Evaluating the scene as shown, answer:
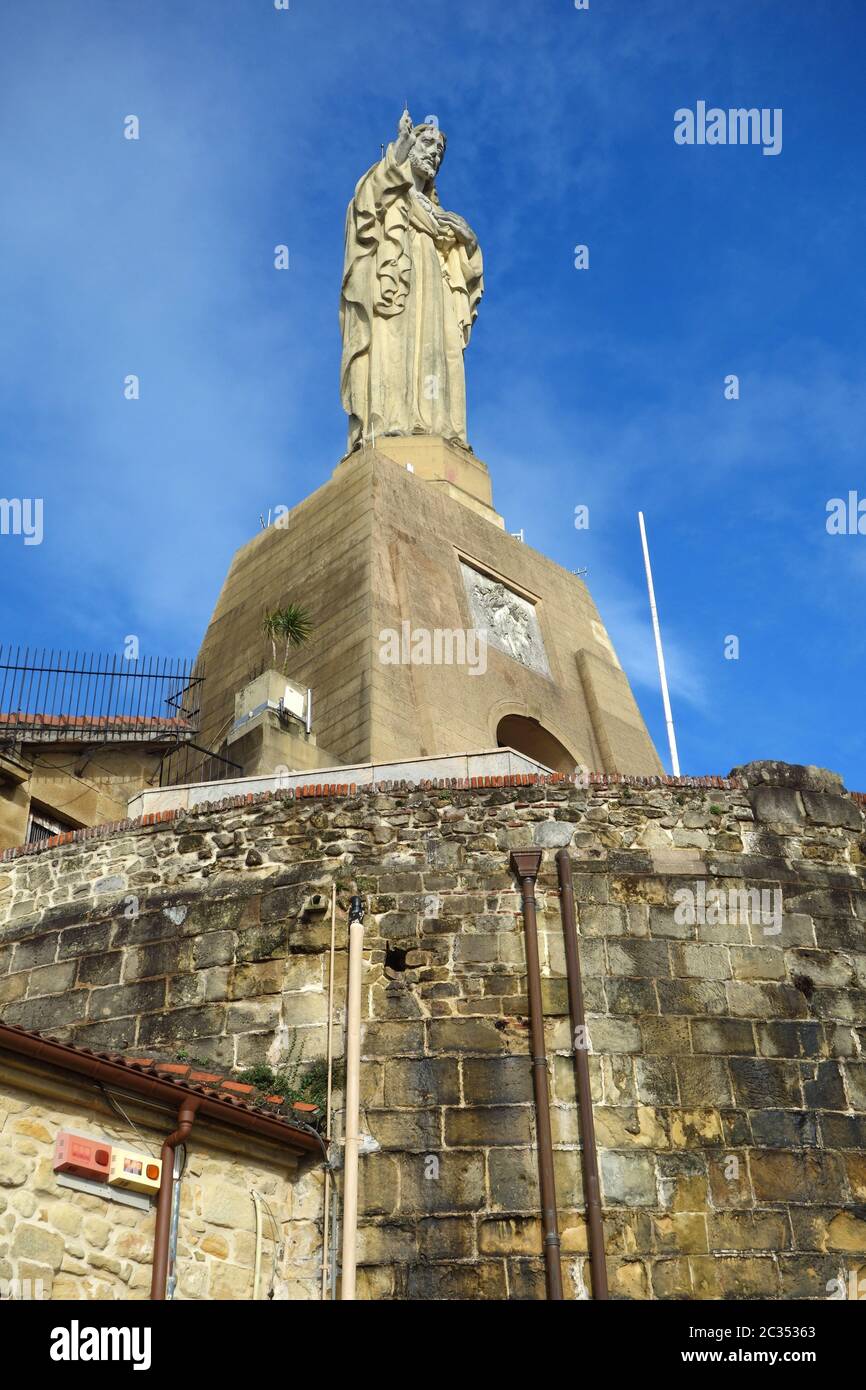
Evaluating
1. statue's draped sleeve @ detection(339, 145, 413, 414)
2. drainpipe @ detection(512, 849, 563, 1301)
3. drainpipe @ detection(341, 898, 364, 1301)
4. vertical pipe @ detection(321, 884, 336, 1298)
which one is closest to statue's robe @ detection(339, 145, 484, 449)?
statue's draped sleeve @ detection(339, 145, 413, 414)

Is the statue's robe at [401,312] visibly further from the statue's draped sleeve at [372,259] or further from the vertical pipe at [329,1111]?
the vertical pipe at [329,1111]

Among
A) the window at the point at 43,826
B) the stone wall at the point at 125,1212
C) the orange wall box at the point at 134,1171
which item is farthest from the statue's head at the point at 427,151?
the orange wall box at the point at 134,1171

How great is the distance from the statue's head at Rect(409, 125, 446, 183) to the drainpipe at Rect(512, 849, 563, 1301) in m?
18.6

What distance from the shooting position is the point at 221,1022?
15781 millimetres

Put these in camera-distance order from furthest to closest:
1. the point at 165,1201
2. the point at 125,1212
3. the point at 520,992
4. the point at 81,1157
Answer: the point at 520,992 → the point at 165,1201 → the point at 125,1212 → the point at 81,1157

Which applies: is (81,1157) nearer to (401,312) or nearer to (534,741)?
(534,741)

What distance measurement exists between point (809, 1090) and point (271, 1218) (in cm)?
530

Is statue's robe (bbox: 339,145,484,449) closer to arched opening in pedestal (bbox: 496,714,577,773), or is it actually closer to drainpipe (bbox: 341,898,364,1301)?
arched opening in pedestal (bbox: 496,714,577,773)

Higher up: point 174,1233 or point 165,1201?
point 165,1201

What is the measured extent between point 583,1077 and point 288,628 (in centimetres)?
1095

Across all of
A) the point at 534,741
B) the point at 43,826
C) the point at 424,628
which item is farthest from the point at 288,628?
the point at 43,826

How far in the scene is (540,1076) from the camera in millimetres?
14578

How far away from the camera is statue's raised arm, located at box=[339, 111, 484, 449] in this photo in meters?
28.7

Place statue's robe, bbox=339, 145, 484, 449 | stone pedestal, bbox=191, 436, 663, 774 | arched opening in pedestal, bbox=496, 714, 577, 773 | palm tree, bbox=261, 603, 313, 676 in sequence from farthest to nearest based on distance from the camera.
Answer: statue's robe, bbox=339, 145, 484, 449 < arched opening in pedestal, bbox=496, 714, 577, 773 < palm tree, bbox=261, 603, 313, 676 < stone pedestal, bbox=191, 436, 663, 774
